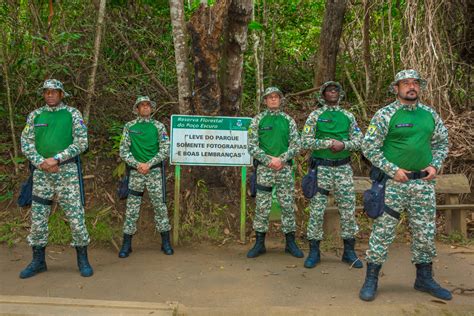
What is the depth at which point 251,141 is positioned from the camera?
5926mm

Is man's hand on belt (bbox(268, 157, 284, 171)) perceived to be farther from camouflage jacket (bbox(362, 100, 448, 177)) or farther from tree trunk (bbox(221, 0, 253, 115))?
tree trunk (bbox(221, 0, 253, 115))

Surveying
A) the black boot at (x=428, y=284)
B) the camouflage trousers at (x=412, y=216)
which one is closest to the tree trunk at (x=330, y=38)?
the camouflage trousers at (x=412, y=216)

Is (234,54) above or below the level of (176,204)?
above

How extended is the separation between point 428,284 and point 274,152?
2.28m

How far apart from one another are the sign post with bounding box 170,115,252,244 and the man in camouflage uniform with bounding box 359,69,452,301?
2352 millimetres

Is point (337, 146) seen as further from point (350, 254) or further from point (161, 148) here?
point (161, 148)

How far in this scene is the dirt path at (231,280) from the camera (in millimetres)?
4512

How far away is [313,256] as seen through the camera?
18.8ft

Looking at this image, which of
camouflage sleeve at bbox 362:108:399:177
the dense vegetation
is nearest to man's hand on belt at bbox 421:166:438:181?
camouflage sleeve at bbox 362:108:399:177

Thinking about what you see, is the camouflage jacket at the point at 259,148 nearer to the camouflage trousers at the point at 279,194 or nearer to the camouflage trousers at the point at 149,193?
the camouflage trousers at the point at 279,194

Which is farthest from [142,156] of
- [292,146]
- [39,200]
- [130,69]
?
[130,69]

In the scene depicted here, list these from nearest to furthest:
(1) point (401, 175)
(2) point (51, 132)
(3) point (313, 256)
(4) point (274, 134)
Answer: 1. (1) point (401, 175)
2. (2) point (51, 132)
3. (3) point (313, 256)
4. (4) point (274, 134)

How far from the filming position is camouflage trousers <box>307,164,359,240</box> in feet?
18.5

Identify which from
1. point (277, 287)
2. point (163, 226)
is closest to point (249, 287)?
point (277, 287)
